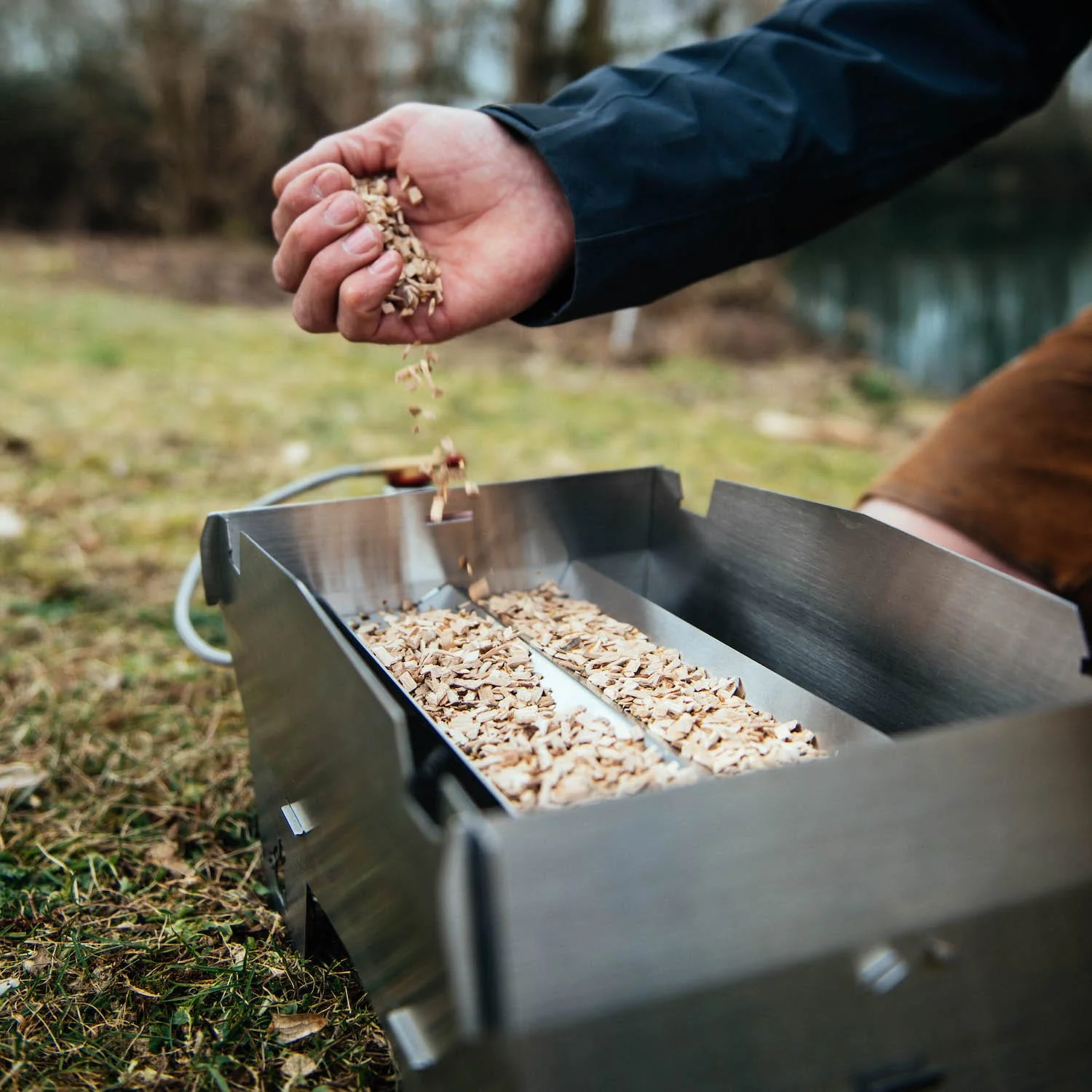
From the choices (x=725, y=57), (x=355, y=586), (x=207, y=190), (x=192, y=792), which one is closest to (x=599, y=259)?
(x=725, y=57)

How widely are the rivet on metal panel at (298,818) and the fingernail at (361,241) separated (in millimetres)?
770

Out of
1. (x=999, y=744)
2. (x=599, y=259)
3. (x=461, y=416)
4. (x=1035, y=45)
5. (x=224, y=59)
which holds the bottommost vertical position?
(x=461, y=416)

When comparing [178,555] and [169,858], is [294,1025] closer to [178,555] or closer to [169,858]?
[169,858]

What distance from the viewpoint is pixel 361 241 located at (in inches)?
58.5

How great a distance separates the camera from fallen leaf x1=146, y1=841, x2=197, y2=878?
5.23ft

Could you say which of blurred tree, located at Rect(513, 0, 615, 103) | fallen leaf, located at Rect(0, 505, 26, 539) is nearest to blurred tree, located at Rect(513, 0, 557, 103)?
blurred tree, located at Rect(513, 0, 615, 103)

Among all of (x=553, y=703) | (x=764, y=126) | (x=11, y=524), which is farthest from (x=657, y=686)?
(x=11, y=524)

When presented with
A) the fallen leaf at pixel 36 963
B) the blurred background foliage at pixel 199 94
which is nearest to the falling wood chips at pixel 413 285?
the fallen leaf at pixel 36 963

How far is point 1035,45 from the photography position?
69.3 inches

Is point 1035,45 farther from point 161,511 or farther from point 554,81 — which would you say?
point 554,81

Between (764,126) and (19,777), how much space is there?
162 centimetres

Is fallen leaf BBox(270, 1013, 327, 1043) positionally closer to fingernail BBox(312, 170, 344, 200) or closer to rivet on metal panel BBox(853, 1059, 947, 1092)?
rivet on metal panel BBox(853, 1059, 947, 1092)

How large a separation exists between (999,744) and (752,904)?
0.25 metres

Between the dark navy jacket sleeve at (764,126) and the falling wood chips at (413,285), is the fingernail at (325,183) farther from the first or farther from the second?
the dark navy jacket sleeve at (764,126)
